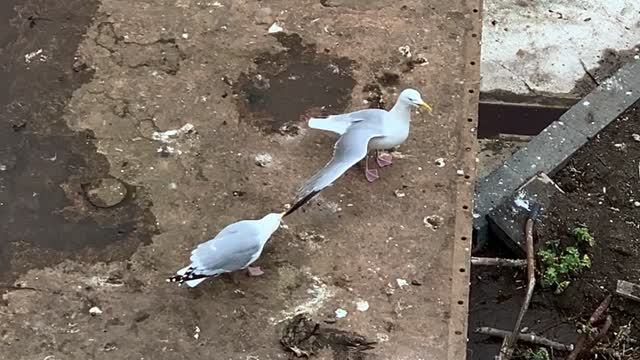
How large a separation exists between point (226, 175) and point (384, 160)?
1.71ft

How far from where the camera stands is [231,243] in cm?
292

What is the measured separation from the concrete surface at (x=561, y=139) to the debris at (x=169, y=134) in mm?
1247

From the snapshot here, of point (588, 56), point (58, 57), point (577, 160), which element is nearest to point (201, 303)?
point (58, 57)

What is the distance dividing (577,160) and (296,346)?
6.30ft

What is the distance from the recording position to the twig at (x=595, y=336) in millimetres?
3447

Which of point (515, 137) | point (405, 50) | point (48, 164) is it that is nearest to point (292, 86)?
point (405, 50)

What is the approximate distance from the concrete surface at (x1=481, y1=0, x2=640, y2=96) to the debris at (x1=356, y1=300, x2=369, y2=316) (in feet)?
6.97

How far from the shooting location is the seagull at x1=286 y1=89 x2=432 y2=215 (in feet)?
10.1

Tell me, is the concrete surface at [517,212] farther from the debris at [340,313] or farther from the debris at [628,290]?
the debris at [340,313]

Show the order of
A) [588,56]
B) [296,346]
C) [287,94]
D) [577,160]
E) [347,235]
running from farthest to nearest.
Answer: [588,56]
[577,160]
[287,94]
[347,235]
[296,346]

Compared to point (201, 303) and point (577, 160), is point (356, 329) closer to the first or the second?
point (201, 303)

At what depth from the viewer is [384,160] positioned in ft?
11.0

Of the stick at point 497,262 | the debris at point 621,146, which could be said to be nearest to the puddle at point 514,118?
the debris at point 621,146

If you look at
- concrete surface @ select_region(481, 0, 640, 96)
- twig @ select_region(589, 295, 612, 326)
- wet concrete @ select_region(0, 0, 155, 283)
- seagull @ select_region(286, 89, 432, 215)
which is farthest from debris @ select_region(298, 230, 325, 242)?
concrete surface @ select_region(481, 0, 640, 96)
